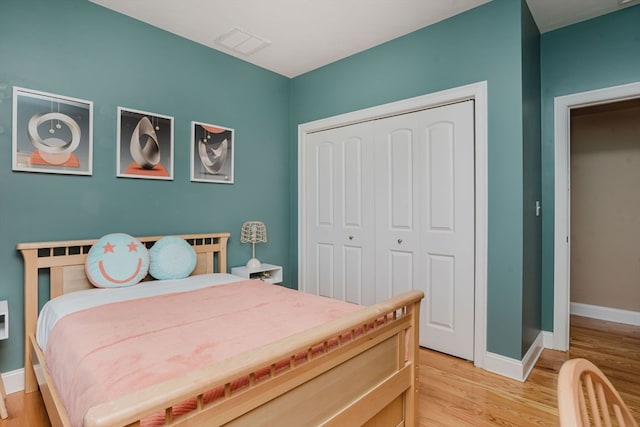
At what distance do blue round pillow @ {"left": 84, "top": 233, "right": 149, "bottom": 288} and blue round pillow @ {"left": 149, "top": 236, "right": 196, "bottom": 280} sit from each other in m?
0.11

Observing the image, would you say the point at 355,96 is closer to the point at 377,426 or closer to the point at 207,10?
the point at 207,10

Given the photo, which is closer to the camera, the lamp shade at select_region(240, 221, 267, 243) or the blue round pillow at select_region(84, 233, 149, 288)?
the blue round pillow at select_region(84, 233, 149, 288)

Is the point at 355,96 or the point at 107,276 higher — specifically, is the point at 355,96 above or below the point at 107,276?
above

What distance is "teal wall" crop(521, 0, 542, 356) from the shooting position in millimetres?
2416

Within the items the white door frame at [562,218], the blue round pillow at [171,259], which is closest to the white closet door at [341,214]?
the blue round pillow at [171,259]

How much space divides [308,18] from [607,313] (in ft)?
14.2

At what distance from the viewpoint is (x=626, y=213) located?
358cm

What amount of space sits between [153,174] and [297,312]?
1.83 m

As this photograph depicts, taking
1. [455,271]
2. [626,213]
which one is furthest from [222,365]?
[626,213]

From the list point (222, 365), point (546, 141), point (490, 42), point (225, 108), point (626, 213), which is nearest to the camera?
point (222, 365)

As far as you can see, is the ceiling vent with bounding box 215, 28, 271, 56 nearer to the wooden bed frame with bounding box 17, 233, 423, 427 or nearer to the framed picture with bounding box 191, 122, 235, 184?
the framed picture with bounding box 191, 122, 235, 184

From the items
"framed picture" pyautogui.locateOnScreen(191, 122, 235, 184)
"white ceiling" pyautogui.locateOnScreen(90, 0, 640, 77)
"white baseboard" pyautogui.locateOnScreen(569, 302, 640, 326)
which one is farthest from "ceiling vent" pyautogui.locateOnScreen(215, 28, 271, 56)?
"white baseboard" pyautogui.locateOnScreen(569, 302, 640, 326)

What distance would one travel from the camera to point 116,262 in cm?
231

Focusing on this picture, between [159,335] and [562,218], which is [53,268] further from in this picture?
[562,218]
